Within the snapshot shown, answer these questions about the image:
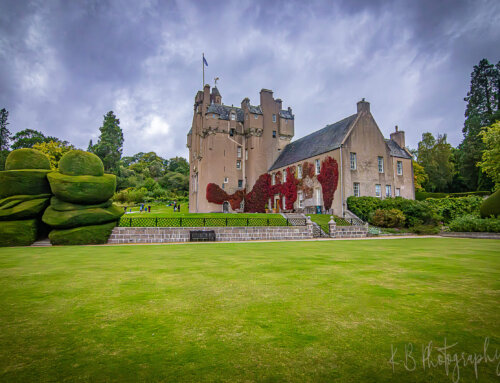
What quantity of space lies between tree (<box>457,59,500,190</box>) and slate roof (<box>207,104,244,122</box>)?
37.6 m

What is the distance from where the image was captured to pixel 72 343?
10.0ft

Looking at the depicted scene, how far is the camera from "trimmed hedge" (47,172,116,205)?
16109 mm

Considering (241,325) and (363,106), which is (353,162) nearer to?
(363,106)

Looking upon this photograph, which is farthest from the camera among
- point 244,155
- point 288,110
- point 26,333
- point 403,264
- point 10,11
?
point 288,110

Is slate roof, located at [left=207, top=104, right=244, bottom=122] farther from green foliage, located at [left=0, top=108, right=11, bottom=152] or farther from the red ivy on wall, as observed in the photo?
green foliage, located at [left=0, top=108, right=11, bottom=152]

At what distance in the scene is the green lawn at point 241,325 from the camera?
2512mm

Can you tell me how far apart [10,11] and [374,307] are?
1912 cm

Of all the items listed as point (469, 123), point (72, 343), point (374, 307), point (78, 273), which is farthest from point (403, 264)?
point (469, 123)

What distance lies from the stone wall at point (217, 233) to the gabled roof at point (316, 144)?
41.5ft

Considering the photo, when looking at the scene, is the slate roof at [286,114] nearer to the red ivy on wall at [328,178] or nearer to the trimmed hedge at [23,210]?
the red ivy on wall at [328,178]

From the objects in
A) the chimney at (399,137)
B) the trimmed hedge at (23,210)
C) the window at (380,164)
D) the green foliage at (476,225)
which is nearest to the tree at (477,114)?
the chimney at (399,137)

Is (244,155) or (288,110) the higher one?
(288,110)

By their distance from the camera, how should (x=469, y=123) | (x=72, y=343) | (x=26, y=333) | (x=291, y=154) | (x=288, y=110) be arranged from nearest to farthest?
(x=72, y=343) → (x=26, y=333) → (x=291, y=154) → (x=288, y=110) → (x=469, y=123)

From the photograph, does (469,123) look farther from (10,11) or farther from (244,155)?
(10,11)
